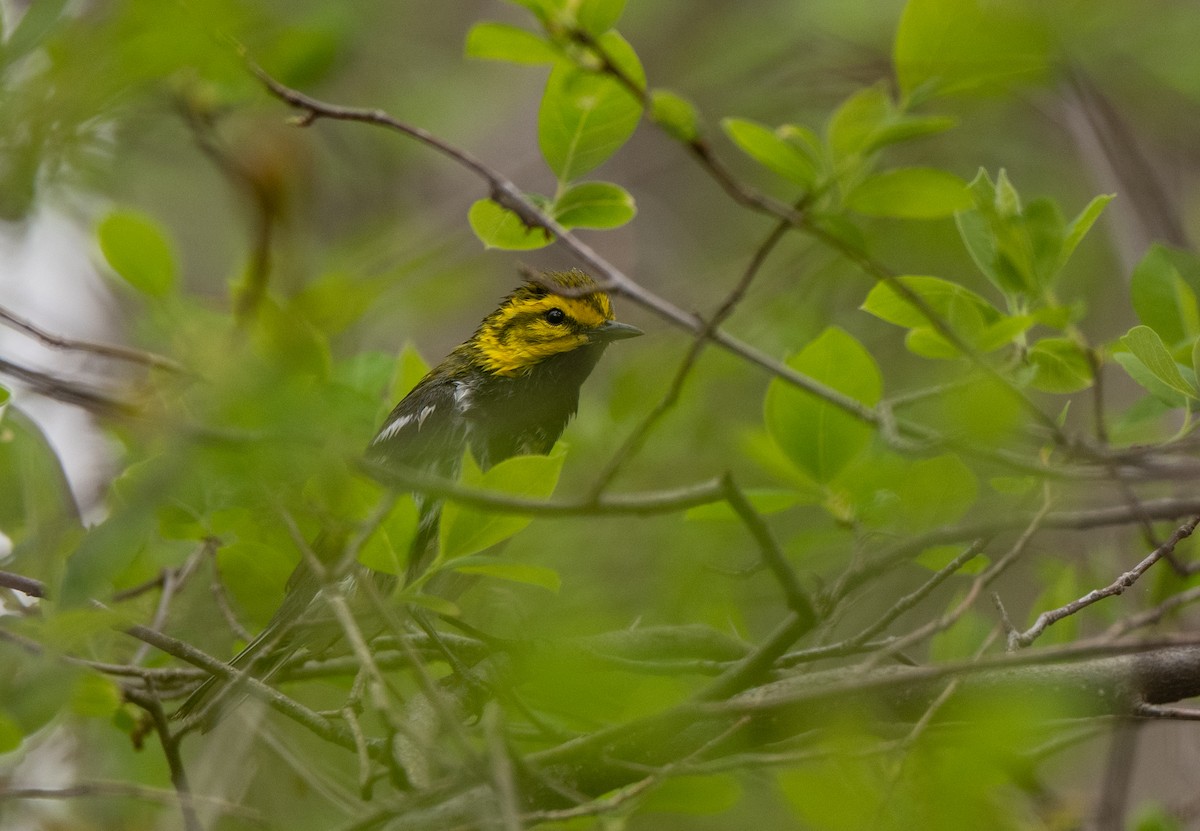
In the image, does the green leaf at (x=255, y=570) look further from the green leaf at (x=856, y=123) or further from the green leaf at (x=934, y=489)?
the green leaf at (x=856, y=123)

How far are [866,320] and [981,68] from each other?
155 inches

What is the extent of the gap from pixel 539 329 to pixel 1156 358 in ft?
8.99

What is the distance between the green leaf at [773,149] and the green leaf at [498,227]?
0.48 meters

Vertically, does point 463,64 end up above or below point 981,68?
below

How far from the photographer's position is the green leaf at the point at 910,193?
230 cm

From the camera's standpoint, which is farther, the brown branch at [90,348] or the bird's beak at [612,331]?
the bird's beak at [612,331]

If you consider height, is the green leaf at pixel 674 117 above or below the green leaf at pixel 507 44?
below

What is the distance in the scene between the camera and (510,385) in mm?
4660

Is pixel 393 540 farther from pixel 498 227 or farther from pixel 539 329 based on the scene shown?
pixel 539 329

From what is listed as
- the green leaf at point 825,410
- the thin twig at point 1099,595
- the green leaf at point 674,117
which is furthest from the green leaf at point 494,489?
the thin twig at point 1099,595

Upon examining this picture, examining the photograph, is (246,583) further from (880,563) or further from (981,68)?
(981,68)

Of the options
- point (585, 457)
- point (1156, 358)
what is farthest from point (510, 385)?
point (1156, 358)

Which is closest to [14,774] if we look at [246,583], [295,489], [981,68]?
[246,583]

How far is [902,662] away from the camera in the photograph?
9.96 ft
